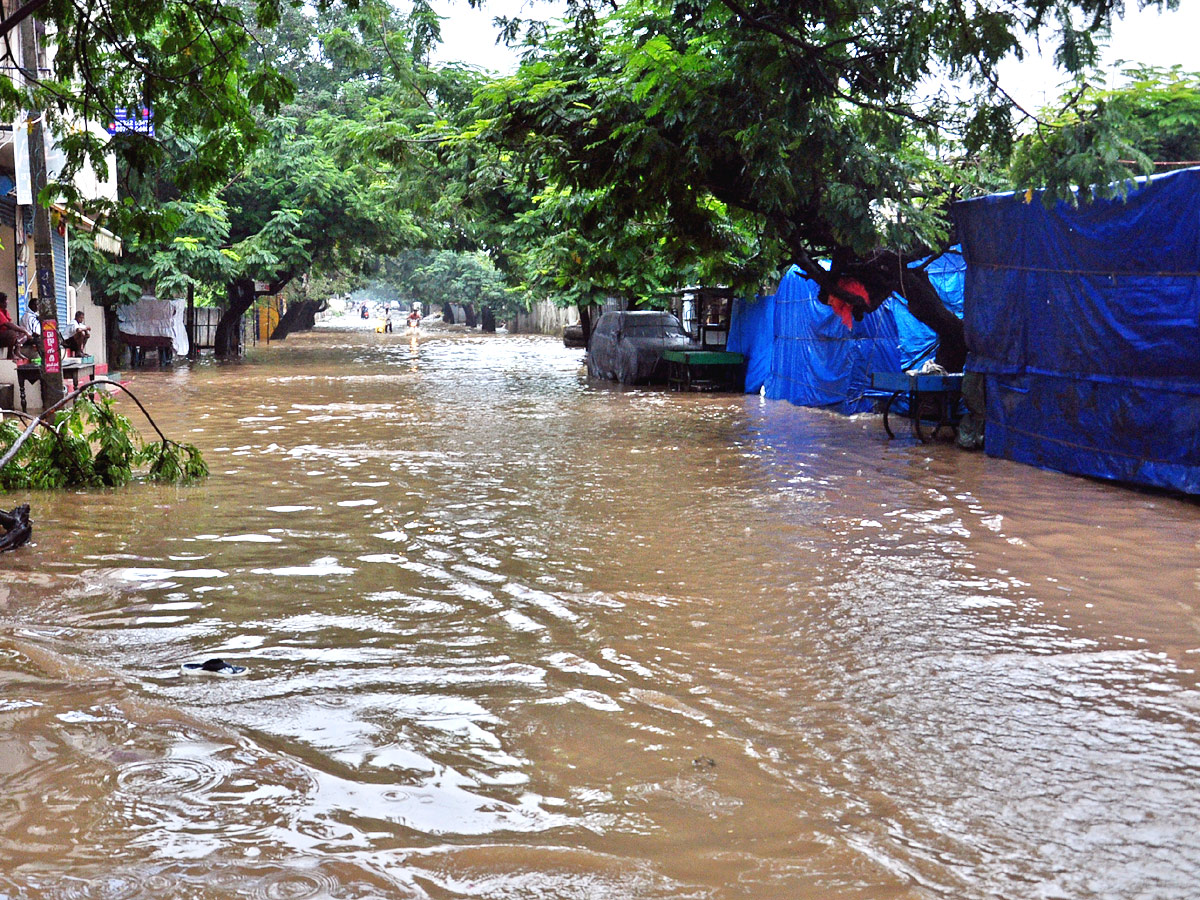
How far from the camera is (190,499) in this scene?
9.71 metres

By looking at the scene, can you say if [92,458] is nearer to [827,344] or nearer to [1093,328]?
[1093,328]

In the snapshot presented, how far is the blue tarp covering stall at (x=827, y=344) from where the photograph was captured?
17.0m

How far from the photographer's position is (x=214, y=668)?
5.24m

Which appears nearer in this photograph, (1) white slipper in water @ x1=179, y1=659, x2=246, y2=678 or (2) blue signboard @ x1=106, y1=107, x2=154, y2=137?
(1) white slipper in water @ x1=179, y1=659, x2=246, y2=678

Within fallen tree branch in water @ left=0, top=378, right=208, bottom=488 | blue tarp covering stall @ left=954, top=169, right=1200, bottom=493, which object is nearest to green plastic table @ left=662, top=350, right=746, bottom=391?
blue tarp covering stall @ left=954, top=169, right=1200, bottom=493

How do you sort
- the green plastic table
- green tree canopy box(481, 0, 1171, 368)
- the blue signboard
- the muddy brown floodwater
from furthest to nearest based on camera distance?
1. the green plastic table
2. green tree canopy box(481, 0, 1171, 368)
3. the blue signboard
4. the muddy brown floodwater

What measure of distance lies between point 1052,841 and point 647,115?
917cm

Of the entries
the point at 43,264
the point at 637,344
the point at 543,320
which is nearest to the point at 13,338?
the point at 43,264

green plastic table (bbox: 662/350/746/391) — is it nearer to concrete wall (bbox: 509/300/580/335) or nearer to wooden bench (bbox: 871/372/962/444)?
wooden bench (bbox: 871/372/962/444)

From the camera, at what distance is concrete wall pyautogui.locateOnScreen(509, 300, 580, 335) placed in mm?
60194

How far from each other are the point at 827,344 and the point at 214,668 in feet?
48.7

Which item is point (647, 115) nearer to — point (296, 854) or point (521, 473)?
point (521, 473)

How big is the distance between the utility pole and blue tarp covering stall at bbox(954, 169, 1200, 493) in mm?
11136

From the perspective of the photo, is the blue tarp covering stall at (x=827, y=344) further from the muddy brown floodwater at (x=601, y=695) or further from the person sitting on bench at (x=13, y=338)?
the person sitting on bench at (x=13, y=338)
